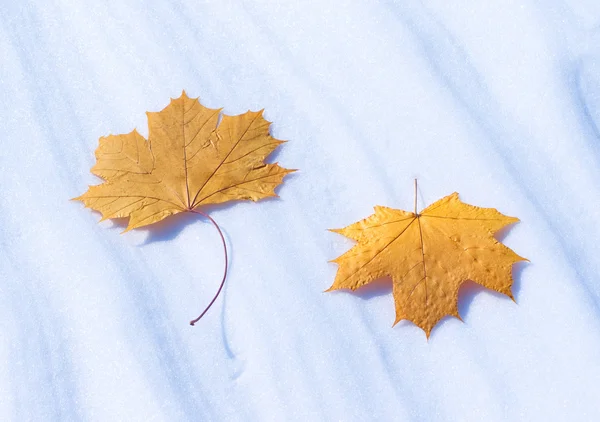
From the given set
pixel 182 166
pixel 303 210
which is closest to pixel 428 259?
pixel 303 210

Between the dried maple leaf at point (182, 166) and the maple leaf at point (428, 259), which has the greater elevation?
the dried maple leaf at point (182, 166)

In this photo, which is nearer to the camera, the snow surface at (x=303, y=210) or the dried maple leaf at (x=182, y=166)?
the snow surface at (x=303, y=210)

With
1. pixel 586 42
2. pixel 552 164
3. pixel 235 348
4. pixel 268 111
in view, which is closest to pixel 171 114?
pixel 268 111

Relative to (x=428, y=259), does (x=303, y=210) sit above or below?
above

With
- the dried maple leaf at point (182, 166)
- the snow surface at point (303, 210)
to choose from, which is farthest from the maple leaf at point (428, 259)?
the dried maple leaf at point (182, 166)

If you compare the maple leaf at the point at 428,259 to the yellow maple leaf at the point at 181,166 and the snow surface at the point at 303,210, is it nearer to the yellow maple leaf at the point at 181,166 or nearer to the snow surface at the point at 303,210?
the snow surface at the point at 303,210

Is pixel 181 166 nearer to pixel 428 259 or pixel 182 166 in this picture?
pixel 182 166
